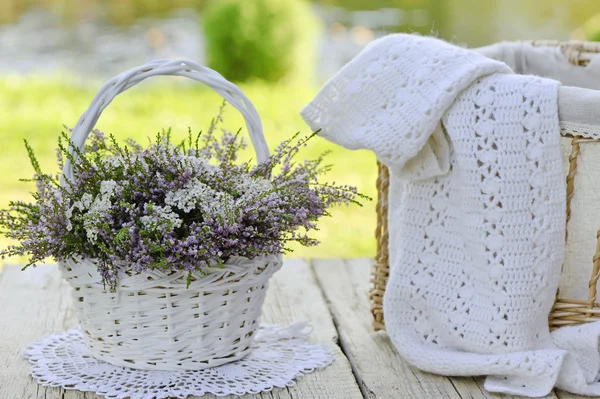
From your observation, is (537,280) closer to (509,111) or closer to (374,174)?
(509,111)

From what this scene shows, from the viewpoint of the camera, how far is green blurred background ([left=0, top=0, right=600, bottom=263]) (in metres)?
3.55

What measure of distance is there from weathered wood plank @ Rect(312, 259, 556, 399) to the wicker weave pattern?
0.76 ft

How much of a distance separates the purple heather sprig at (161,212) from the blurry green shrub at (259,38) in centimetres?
363

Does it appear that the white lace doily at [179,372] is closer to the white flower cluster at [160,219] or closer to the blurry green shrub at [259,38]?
the white flower cluster at [160,219]

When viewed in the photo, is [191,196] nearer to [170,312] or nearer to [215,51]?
[170,312]

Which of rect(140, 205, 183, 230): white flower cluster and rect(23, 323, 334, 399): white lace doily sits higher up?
rect(140, 205, 183, 230): white flower cluster

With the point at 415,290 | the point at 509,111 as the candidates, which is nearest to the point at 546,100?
the point at 509,111

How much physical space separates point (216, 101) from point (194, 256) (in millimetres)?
3375

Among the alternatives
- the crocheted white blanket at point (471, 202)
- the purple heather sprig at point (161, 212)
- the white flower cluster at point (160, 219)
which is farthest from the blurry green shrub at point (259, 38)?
the white flower cluster at point (160, 219)

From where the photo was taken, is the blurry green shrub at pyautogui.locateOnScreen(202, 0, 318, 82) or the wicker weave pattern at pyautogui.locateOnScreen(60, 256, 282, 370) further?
the blurry green shrub at pyautogui.locateOnScreen(202, 0, 318, 82)

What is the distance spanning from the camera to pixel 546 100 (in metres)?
1.24

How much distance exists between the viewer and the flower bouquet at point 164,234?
1.19m

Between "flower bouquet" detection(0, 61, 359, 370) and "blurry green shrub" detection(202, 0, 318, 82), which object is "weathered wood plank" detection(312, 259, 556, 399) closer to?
"flower bouquet" detection(0, 61, 359, 370)

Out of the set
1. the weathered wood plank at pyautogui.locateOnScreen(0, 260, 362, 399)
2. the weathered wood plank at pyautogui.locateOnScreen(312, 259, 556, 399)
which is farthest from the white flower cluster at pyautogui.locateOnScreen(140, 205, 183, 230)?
the weathered wood plank at pyautogui.locateOnScreen(312, 259, 556, 399)
